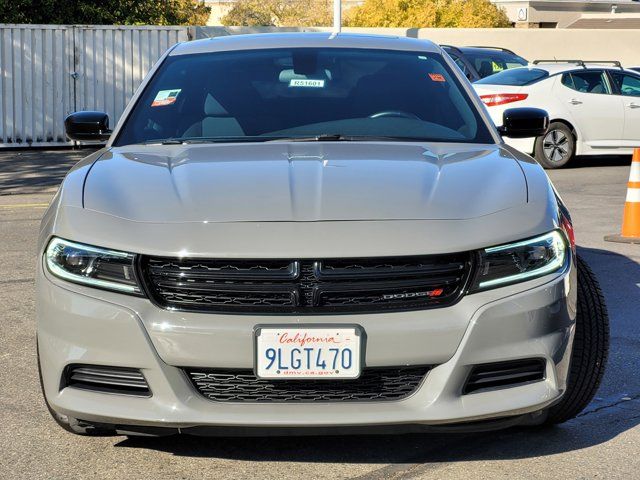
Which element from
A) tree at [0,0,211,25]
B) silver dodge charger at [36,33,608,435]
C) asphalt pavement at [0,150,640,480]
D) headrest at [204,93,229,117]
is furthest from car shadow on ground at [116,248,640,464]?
tree at [0,0,211,25]

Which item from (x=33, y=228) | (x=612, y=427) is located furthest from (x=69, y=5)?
(x=612, y=427)

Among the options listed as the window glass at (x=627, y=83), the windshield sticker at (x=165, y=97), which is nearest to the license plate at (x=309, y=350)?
the windshield sticker at (x=165, y=97)

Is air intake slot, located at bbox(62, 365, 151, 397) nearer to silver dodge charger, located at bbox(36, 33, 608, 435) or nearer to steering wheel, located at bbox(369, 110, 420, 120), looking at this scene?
silver dodge charger, located at bbox(36, 33, 608, 435)

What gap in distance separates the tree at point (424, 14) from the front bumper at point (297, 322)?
44626mm

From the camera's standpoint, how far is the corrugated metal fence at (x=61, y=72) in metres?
19.4

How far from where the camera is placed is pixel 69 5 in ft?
85.5

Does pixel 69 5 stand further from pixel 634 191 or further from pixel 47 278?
pixel 47 278

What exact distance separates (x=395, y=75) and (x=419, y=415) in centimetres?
236

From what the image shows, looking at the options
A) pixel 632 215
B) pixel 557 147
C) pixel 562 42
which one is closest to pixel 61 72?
pixel 557 147

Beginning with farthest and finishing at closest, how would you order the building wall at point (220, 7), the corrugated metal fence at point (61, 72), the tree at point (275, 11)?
the building wall at point (220, 7)
the tree at point (275, 11)
the corrugated metal fence at point (61, 72)

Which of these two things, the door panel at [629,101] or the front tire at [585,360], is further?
the door panel at [629,101]

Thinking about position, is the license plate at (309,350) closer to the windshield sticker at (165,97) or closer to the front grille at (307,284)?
the front grille at (307,284)

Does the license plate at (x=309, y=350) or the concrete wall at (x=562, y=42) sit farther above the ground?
the license plate at (x=309, y=350)

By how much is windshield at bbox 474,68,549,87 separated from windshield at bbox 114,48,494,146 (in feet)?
36.4
